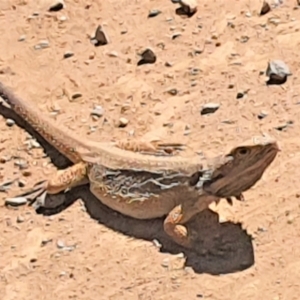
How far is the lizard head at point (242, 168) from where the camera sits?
637 centimetres

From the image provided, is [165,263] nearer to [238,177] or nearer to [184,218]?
[184,218]

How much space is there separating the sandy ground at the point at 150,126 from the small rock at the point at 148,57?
0.20 ft

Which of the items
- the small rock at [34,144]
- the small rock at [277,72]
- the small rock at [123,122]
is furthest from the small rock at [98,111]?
the small rock at [277,72]

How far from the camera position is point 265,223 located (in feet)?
22.2

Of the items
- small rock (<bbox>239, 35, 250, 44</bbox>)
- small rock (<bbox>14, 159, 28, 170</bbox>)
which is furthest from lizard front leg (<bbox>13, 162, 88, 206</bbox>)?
small rock (<bbox>239, 35, 250, 44</bbox>)

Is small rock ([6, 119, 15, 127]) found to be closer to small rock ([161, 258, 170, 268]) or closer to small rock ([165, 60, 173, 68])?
small rock ([165, 60, 173, 68])

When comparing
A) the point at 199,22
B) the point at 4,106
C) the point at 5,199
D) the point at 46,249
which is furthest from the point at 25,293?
the point at 199,22

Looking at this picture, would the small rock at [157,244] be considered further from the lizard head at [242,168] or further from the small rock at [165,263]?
the lizard head at [242,168]

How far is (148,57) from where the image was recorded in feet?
28.1

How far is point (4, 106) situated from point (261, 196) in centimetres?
257

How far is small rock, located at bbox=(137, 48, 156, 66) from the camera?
337 inches

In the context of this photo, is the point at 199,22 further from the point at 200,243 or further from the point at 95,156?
the point at 200,243

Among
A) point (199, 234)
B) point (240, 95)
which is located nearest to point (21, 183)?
point (199, 234)

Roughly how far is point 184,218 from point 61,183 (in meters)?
1.07
